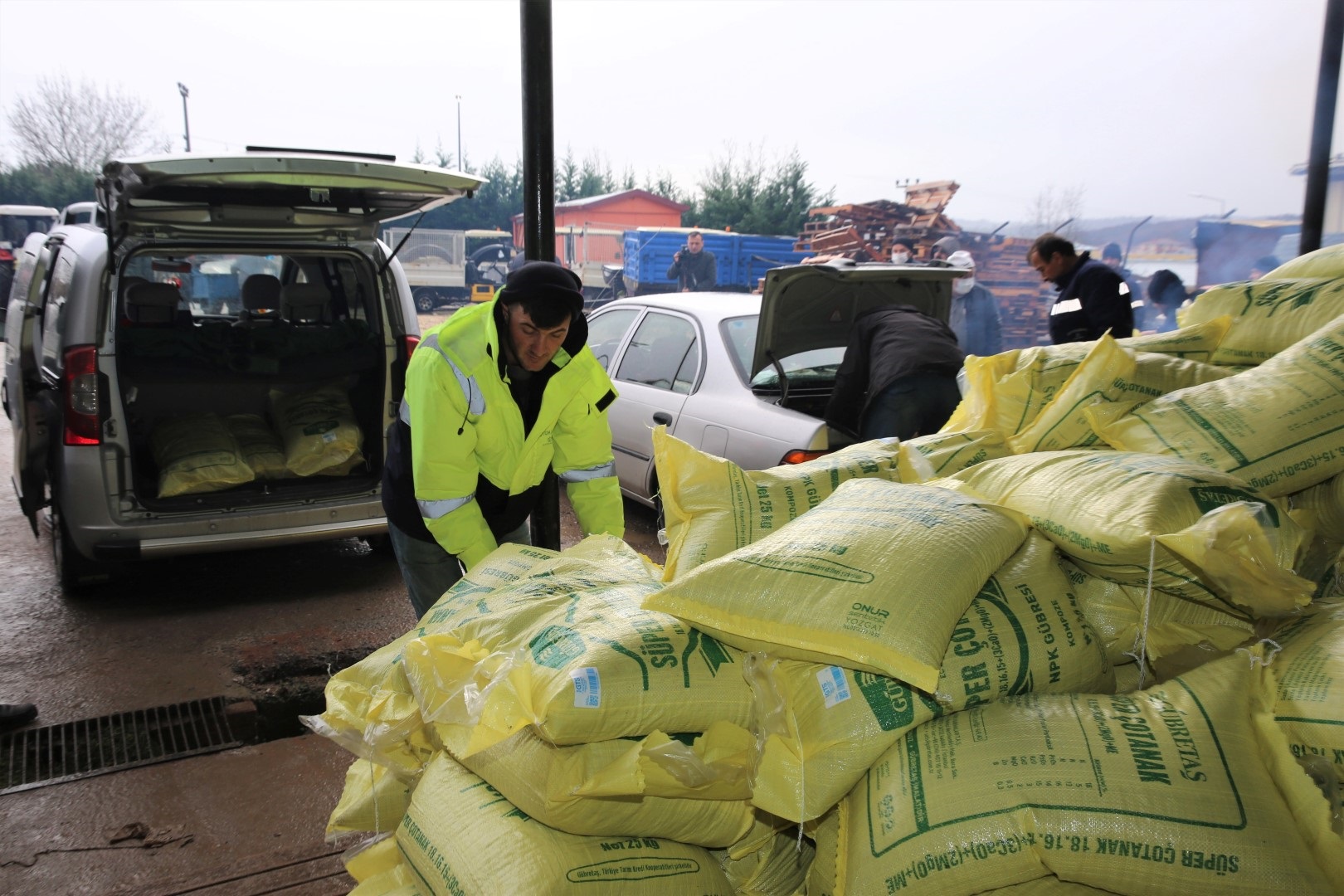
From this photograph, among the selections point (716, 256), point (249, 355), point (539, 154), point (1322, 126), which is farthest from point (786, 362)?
point (716, 256)

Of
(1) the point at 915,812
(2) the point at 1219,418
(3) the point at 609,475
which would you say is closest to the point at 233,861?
(3) the point at 609,475

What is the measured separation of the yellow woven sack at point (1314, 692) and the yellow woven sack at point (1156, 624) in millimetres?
165

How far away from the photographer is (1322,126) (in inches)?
228

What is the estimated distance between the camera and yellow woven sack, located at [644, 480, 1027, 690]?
154 centimetres

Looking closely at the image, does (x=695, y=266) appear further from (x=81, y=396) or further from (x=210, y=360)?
(x=81, y=396)

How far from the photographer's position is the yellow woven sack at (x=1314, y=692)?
1.48 metres

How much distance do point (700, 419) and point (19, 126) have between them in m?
36.9

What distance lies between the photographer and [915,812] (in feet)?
4.81

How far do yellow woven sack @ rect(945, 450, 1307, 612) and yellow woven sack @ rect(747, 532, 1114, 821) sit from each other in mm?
137

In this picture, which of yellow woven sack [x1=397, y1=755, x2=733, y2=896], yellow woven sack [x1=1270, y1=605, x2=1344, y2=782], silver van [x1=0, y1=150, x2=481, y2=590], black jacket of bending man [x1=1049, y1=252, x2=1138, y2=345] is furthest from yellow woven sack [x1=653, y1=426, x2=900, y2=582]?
black jacket of bending man [x1=1049, y1=252, x2=1138, y2=345]

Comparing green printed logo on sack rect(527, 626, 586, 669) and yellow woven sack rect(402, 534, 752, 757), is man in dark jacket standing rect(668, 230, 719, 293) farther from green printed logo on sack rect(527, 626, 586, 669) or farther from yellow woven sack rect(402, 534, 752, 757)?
green printed logo on sack rect(527, 626, 586, 669)

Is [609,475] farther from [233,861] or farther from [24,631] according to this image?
[24,631]

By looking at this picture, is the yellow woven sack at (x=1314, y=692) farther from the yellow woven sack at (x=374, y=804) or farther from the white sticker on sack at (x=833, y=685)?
the yellow woven sack at (x=374, y=804)

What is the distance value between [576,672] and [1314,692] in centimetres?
122
